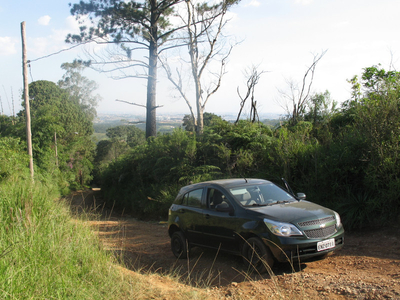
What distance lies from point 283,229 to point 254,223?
0.54 metres

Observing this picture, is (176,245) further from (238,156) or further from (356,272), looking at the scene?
(238,156)

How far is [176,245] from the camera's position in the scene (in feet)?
27.0

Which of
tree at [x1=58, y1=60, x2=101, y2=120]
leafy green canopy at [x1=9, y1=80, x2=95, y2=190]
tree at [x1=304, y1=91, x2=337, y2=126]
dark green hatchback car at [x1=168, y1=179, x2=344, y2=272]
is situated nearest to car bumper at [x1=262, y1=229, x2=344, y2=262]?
dark green hatchback car at [x1=168, y1=179, x2=344, y2=272]

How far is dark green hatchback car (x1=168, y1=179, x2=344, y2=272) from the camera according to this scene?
19.0 feet

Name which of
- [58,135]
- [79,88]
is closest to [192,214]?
[58,135]

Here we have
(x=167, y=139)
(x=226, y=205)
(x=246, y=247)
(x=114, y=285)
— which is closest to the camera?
(x=114, y=285)

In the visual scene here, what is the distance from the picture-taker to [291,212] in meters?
6.21

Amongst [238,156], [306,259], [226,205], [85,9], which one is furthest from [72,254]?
[85,9]

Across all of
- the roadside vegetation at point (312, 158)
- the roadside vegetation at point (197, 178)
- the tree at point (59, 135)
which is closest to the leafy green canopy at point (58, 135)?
the tree at point (59, 135)

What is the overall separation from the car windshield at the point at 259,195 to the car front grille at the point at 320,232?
3.57 feet

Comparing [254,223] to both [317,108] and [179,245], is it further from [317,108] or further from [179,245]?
[317,108]

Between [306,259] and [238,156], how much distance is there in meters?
9.55

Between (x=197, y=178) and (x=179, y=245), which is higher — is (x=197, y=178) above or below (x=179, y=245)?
above

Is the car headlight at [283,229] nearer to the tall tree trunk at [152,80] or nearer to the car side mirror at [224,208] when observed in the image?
the car side mirror at [224,208]
